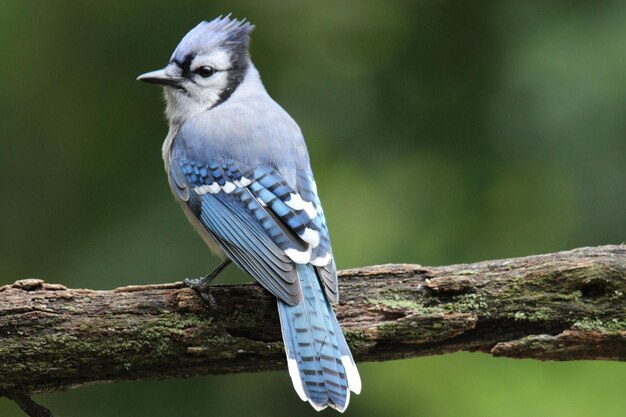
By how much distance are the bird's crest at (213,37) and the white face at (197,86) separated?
0.10 ft

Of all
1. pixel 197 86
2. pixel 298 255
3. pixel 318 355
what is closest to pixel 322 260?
pixel 298 255

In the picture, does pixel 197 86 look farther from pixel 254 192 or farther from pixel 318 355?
pixel 318 355

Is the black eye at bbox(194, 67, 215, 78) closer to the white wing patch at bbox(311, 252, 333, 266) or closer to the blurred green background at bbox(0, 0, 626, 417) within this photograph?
the blurred green background at bbox(0, 0, 626, 417)

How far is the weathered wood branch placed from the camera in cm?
270

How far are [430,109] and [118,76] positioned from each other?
1.51 m

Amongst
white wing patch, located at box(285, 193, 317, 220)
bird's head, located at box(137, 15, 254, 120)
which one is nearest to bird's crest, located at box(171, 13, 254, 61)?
bird's head, located at box(137, 15, 254, 120)

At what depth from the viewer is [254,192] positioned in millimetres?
3066

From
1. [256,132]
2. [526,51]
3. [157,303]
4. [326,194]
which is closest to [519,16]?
[526,51]

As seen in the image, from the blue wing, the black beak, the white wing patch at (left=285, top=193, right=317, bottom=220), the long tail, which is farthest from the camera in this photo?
the black beak

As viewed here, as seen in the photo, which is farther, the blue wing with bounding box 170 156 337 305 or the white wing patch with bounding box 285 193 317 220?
the white wing patch with bounding box 285 193 317 220

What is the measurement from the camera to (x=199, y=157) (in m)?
3.29

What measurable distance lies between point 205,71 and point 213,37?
0.44ft

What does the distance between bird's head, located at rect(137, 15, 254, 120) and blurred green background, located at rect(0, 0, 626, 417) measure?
2.19ft

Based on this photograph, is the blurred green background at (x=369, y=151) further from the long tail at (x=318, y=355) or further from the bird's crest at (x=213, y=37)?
the long tail at (x=318, y=355)
